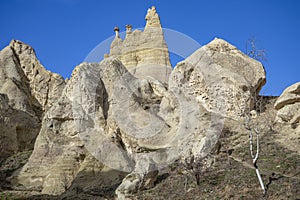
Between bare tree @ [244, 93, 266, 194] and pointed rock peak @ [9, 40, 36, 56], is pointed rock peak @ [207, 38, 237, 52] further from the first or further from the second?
pointed rock peak @ [9, 40, 36, 56]

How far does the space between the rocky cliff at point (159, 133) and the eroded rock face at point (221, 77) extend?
1.7 inches

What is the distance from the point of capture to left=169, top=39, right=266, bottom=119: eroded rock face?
56.2 feet

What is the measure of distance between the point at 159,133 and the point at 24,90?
12913 mm

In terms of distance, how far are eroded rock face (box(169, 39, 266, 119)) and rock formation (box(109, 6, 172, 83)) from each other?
679 centimetres

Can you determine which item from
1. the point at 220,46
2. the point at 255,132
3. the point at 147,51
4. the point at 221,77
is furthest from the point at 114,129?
the point at 147,51

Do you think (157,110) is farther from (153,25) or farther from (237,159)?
(153,25)

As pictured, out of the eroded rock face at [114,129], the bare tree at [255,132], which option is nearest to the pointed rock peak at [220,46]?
the eroded rock face at [114,129]

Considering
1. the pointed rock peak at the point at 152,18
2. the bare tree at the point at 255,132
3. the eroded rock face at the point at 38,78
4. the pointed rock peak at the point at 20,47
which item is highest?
the pointed rock peak at the point at 152,18

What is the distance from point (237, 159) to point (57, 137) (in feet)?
25.2

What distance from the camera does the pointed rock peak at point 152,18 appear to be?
28844 millimetres

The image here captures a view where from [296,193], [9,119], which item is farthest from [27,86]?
[296,193]

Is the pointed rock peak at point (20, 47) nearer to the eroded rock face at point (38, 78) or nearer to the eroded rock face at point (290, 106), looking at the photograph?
the eroded rock face at point (38, 78)

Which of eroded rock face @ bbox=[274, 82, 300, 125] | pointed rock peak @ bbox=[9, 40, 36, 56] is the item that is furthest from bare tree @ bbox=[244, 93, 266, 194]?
pointed rock peak @ bbox=[9, 40, 36, 56]

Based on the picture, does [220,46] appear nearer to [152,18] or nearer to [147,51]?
[147,51]
